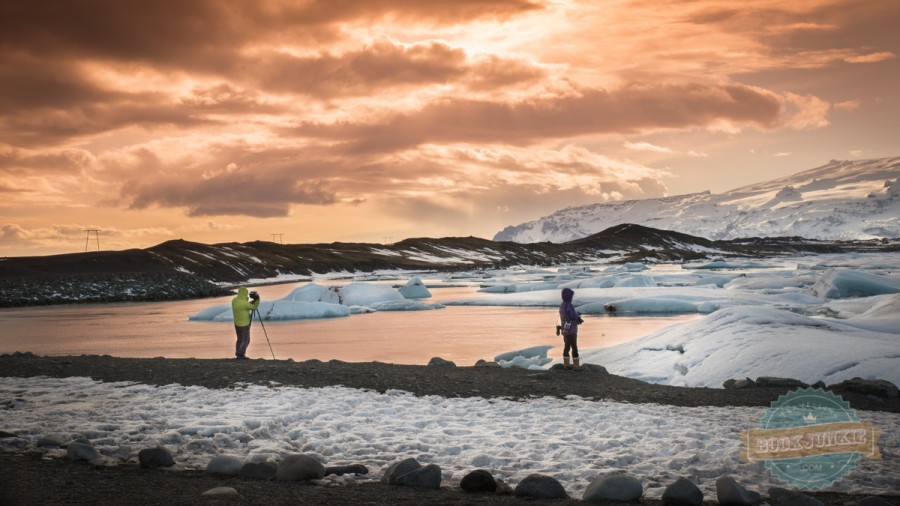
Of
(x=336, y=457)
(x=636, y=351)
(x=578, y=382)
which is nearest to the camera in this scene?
(x=336, y=457)

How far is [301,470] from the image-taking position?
769cm

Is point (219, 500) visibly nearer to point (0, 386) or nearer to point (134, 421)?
point (134, 421)

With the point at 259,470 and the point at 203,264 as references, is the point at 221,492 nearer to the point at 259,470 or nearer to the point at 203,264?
the point at 259,470

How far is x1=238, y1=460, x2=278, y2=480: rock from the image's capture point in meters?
7.79

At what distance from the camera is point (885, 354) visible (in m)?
14.2

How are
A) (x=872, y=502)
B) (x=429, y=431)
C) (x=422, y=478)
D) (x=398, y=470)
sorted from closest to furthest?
(x=872, y=502) < (x=422, y=478) < (x=398, y=470) < (x=429, y=431)

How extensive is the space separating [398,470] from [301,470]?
42.0 inches

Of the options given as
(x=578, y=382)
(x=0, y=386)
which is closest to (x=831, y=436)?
(x=578, y=382)

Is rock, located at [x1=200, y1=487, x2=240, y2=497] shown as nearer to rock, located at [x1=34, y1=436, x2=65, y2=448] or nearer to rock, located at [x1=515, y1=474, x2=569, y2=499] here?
rock, located at [x1=515, y1=474, x2=569, y2=499]

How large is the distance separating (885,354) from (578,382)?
20.3 ft

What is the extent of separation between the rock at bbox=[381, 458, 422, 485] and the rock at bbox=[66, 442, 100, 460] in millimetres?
3548

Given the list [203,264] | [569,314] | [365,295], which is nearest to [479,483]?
[569,314]

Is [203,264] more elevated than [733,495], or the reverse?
[203,264]

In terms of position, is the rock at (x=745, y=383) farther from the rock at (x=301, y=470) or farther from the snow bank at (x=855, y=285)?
the snow bank at (x=855, y=285)
